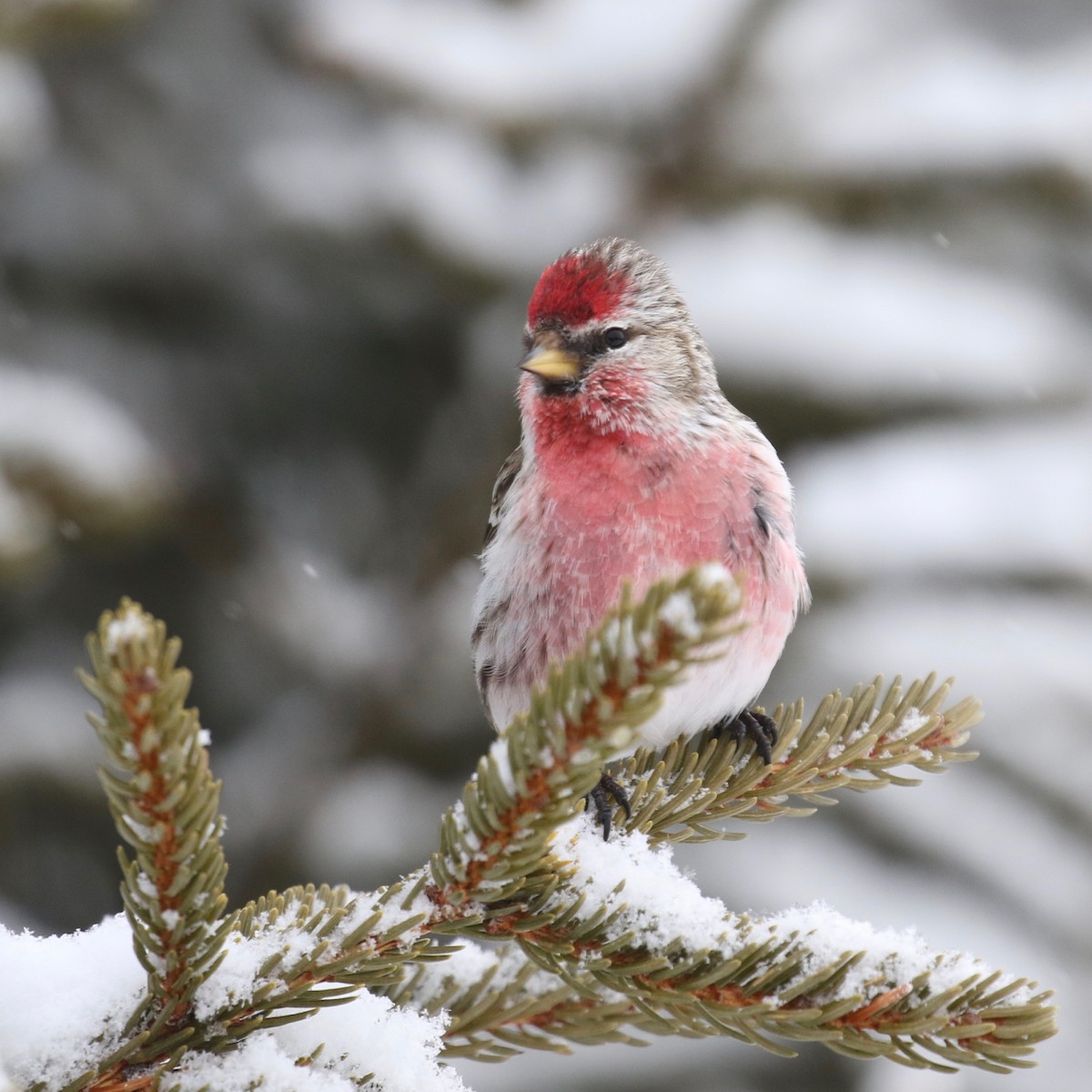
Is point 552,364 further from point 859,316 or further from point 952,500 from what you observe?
point 952,500

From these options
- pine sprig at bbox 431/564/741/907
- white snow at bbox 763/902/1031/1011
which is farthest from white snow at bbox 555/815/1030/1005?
pine sprig at bbox 431/564/741/907

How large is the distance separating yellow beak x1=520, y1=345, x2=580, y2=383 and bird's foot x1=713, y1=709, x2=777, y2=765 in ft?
2.28

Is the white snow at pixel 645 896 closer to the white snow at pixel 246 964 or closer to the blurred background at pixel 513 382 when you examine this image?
the white snow at pixel 246 964

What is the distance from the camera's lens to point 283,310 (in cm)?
345

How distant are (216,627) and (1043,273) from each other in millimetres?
2923

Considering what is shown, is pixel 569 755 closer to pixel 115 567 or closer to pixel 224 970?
pixel 224 970

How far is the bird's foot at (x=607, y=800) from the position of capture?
4.82 feet

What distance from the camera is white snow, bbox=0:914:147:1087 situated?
0.94 metres

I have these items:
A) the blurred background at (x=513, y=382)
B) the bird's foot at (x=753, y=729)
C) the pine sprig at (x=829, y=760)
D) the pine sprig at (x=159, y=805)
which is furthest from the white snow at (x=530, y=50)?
the pine sprig at (x=159, y=805)

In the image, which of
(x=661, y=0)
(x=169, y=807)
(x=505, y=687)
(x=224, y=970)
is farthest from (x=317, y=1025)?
(x=661, y=0)

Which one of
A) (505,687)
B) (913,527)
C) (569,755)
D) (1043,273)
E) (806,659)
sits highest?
(1043,273)

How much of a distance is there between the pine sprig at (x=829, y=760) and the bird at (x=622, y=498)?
0.13 metres

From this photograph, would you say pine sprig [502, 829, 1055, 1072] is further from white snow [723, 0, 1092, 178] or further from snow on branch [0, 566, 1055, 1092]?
white snow [723, 0, 1092, 178]

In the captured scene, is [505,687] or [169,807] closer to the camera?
[169,807]
